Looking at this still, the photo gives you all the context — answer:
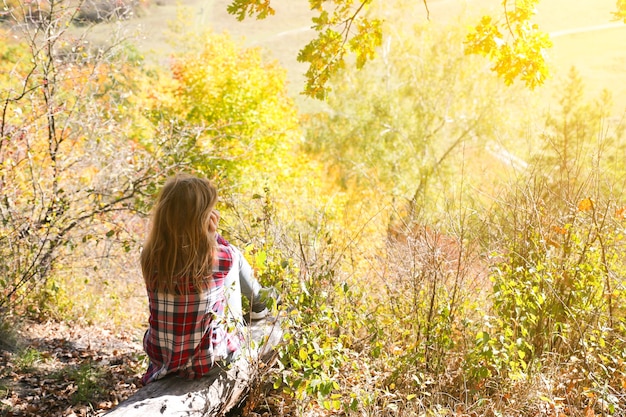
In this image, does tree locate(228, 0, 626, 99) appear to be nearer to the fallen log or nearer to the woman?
the woman

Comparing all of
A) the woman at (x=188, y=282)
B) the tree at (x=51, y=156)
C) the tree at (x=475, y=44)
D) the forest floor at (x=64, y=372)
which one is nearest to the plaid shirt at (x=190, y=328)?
the woman at (x=188, y=282)

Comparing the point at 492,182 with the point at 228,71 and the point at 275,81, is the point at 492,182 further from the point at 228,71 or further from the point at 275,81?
the point at 275,81

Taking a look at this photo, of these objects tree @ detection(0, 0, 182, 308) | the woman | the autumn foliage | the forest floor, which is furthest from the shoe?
tree @ detection(0, 0, 182, 308)

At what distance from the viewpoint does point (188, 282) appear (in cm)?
234

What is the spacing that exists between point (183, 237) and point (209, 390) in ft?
2.22

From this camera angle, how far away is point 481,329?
2.69 metres

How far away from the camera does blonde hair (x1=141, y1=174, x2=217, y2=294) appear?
7.56ft

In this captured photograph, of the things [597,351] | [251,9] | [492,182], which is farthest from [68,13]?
[597,351]

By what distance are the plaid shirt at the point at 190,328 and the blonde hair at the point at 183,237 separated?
2.3 inches

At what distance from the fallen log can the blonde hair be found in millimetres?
397

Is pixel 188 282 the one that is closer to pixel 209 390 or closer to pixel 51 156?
pixel 209 390

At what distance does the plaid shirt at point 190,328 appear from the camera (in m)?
2.38

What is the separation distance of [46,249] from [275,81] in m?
16.5

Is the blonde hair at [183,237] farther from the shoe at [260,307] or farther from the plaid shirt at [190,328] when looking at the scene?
the shoe at [260,307]
